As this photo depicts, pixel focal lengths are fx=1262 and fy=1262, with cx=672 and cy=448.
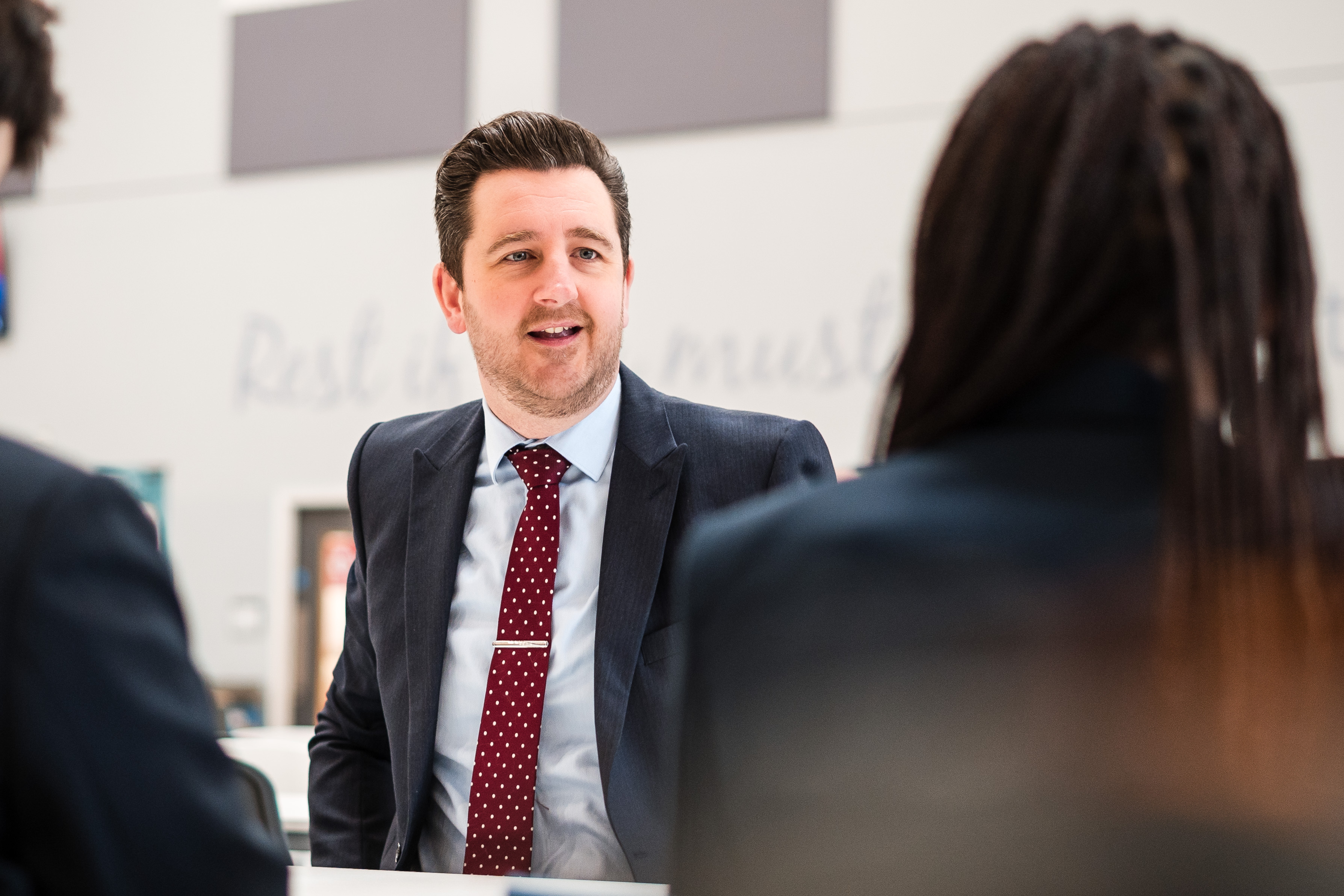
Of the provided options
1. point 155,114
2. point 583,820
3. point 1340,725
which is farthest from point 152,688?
point 155,114

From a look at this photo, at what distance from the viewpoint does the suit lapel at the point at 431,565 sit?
1523 mm

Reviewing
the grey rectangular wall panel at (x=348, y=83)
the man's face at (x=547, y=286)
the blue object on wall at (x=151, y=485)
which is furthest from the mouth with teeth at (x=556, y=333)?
the blue object on wall at (x=151, y=485)

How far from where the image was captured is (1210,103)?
66 centimetres

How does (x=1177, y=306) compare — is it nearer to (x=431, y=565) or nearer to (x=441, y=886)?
(x=441, y=886)

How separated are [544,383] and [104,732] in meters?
1.04

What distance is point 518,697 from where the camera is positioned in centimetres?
151

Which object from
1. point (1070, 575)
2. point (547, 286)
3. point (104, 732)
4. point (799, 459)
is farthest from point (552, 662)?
point (1070, 575)

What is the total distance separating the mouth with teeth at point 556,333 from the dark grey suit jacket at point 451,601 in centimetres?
10

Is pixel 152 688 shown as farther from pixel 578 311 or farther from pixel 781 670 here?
pixel 578 311

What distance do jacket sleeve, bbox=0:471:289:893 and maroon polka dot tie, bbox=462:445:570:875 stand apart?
77 cm

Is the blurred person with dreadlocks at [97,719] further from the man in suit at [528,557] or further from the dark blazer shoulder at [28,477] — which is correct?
the man in suit at [528,557]

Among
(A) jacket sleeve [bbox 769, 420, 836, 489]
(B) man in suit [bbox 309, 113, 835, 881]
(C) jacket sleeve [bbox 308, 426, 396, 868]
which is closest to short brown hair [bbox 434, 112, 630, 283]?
(B) man in suit [bbox 309, 113, 835, 881]

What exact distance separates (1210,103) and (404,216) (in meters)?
4.94

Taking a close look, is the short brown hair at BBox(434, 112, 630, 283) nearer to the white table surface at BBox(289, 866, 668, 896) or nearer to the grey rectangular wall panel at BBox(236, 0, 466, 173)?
the white table surface at BBox(289, 866, 668, 896)
